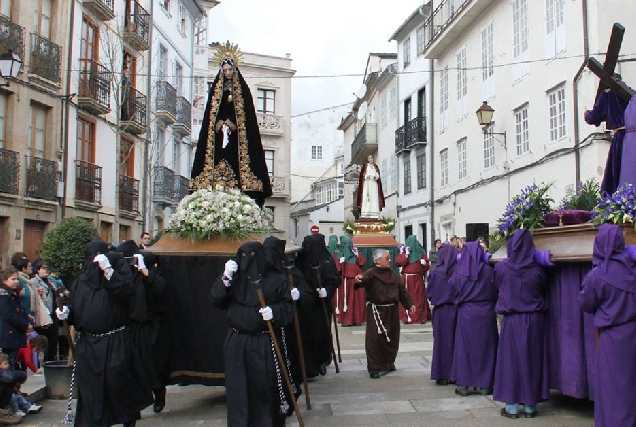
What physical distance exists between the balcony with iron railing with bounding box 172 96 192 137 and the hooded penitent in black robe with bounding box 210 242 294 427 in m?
23.4

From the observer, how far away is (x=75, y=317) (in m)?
6.51

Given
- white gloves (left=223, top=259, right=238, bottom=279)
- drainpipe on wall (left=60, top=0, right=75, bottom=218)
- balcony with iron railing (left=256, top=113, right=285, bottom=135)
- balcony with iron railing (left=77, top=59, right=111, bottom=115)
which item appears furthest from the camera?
balcony with iron railing (left=256, top=113, right=285, bottom=135)

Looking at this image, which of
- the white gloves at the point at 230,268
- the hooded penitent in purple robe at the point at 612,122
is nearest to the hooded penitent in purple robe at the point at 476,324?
the hooded penitent in purple robe at the point at 612,122

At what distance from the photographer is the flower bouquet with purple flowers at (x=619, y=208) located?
19.2 feet

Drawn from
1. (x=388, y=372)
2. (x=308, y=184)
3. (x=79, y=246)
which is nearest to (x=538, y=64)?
(x=388, y=372)

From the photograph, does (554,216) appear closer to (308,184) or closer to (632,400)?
(632,400)

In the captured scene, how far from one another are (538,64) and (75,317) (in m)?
14.8

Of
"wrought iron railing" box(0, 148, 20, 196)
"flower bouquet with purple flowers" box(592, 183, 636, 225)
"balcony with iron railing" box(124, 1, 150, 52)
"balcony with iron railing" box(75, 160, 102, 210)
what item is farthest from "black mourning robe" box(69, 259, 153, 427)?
"balcony with iron railing" box(124, 1, 150, 52)

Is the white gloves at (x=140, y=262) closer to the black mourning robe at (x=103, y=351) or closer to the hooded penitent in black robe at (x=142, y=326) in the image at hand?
the hooded penitent in black robe at (x=142, y=326)

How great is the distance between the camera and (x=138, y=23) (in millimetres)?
24188

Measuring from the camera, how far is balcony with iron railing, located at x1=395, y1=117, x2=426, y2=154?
2802 centimetres

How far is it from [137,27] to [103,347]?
19837 millimetres

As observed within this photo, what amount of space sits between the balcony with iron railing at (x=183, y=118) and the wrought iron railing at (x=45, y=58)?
32.9 feet

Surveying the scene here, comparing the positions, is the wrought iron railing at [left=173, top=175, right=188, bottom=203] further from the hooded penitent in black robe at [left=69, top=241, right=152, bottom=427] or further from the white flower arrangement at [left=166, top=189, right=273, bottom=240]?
the hooded penitent in black robe at [left=69, top=241, right=152, bottom=427]
